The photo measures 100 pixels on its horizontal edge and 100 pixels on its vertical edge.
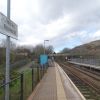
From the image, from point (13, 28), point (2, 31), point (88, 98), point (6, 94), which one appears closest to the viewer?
point (2, 31)

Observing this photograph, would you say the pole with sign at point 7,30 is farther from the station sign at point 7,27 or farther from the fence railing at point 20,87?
the fence railing at point 20,87

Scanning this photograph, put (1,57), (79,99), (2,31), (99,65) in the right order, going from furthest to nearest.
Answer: (99,65) < (1,57) < (79,99) < (2,31)

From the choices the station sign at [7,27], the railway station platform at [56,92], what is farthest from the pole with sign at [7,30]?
the railway station platform at [56,92]

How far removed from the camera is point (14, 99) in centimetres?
1353

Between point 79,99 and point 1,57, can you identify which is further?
point 1,57

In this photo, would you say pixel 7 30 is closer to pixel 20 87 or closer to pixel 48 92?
pixel 20 87

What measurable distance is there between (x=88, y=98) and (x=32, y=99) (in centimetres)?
319

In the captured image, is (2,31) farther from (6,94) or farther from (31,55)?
(31,55)

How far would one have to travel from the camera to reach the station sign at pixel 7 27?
27.0 ft

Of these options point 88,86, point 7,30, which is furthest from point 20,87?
point 88,86

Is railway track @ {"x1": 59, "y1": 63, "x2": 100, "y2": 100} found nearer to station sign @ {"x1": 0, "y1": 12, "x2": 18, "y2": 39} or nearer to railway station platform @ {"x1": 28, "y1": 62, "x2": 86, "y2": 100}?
railway station platform @ {"x1": 28, "y1": 62, "x2": 86, "y2": 100}

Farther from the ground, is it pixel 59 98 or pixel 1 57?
pixel 1 57

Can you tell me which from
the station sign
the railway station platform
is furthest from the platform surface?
the station sign

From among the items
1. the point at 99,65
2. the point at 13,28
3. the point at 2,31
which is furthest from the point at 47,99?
the point at 99,65
